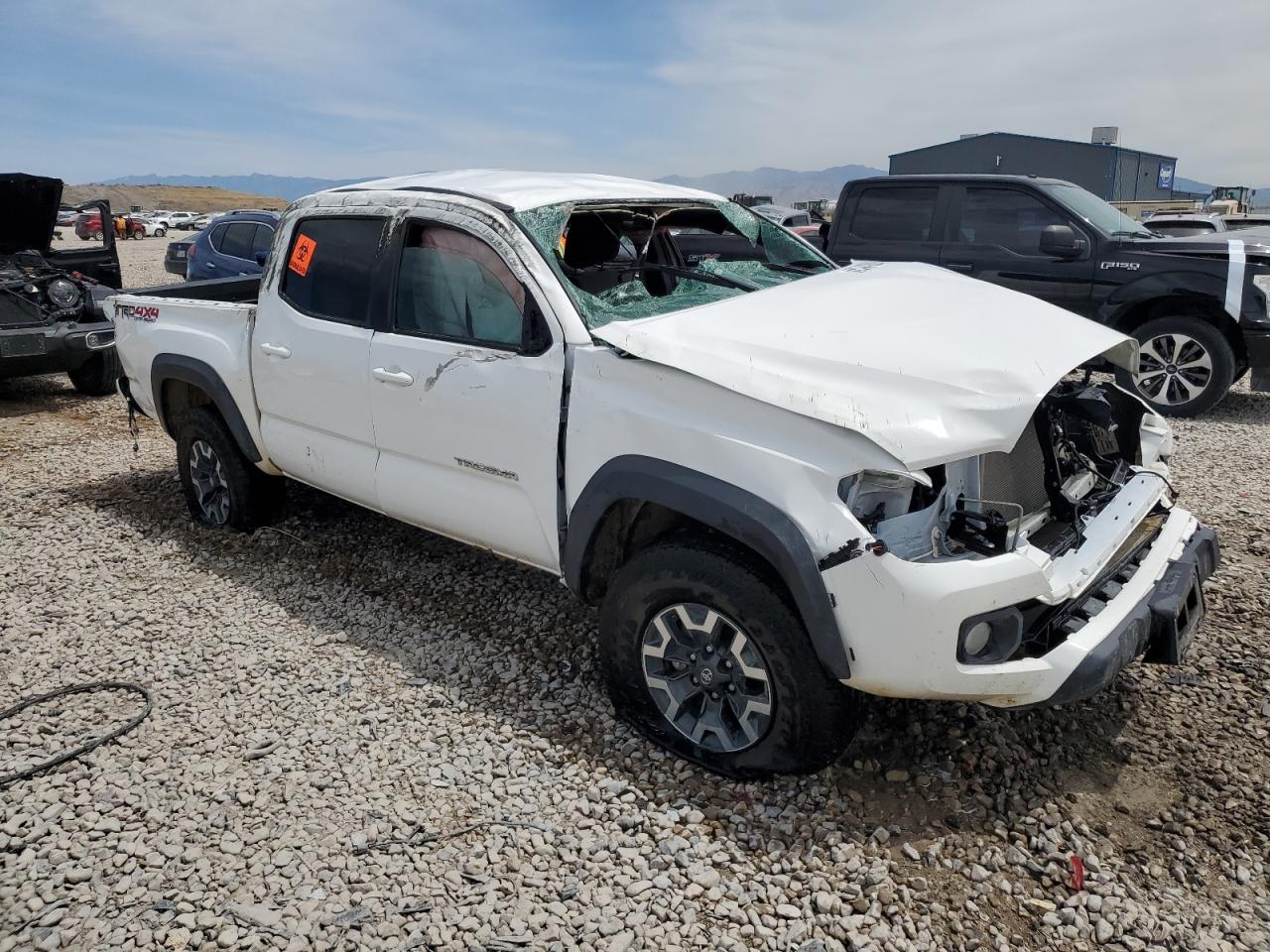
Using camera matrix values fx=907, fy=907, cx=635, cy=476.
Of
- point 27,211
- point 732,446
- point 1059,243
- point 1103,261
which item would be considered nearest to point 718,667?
point 732,446

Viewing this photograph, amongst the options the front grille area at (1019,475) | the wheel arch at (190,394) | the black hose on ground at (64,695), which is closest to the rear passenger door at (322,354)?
the wheel arch at (190,394)

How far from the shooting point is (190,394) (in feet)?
16.5

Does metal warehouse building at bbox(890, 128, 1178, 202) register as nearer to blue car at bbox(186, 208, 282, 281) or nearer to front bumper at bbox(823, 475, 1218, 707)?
blue car at bbox(186, 208, 282, 281)

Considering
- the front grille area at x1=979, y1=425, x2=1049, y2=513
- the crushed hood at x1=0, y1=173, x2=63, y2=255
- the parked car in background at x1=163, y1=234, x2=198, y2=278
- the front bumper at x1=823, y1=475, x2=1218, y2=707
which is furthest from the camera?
the parked car in background at x1=163, y1=234, x2=198, y2=278

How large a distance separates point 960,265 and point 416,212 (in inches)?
226

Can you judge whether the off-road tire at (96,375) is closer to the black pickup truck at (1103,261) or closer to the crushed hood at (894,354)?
the black pickup truck at (1103,261)

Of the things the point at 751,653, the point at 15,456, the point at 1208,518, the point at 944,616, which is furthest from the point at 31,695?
the point at 1208,518

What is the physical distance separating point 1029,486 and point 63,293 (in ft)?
28.6

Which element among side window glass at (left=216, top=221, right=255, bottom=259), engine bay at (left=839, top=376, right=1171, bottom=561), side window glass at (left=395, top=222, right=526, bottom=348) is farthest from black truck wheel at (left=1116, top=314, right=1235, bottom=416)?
side window glass at (left=216, top=221, right=255, bottom=259)

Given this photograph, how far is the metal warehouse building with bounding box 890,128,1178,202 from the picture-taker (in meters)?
38.2

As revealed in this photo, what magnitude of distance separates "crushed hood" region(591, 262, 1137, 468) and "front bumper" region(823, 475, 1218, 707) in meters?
0.31

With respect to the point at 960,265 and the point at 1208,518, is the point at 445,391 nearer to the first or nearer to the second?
the point at 1208,518

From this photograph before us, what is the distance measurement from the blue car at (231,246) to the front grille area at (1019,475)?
1023 centimetres

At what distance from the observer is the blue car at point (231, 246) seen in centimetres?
1117
